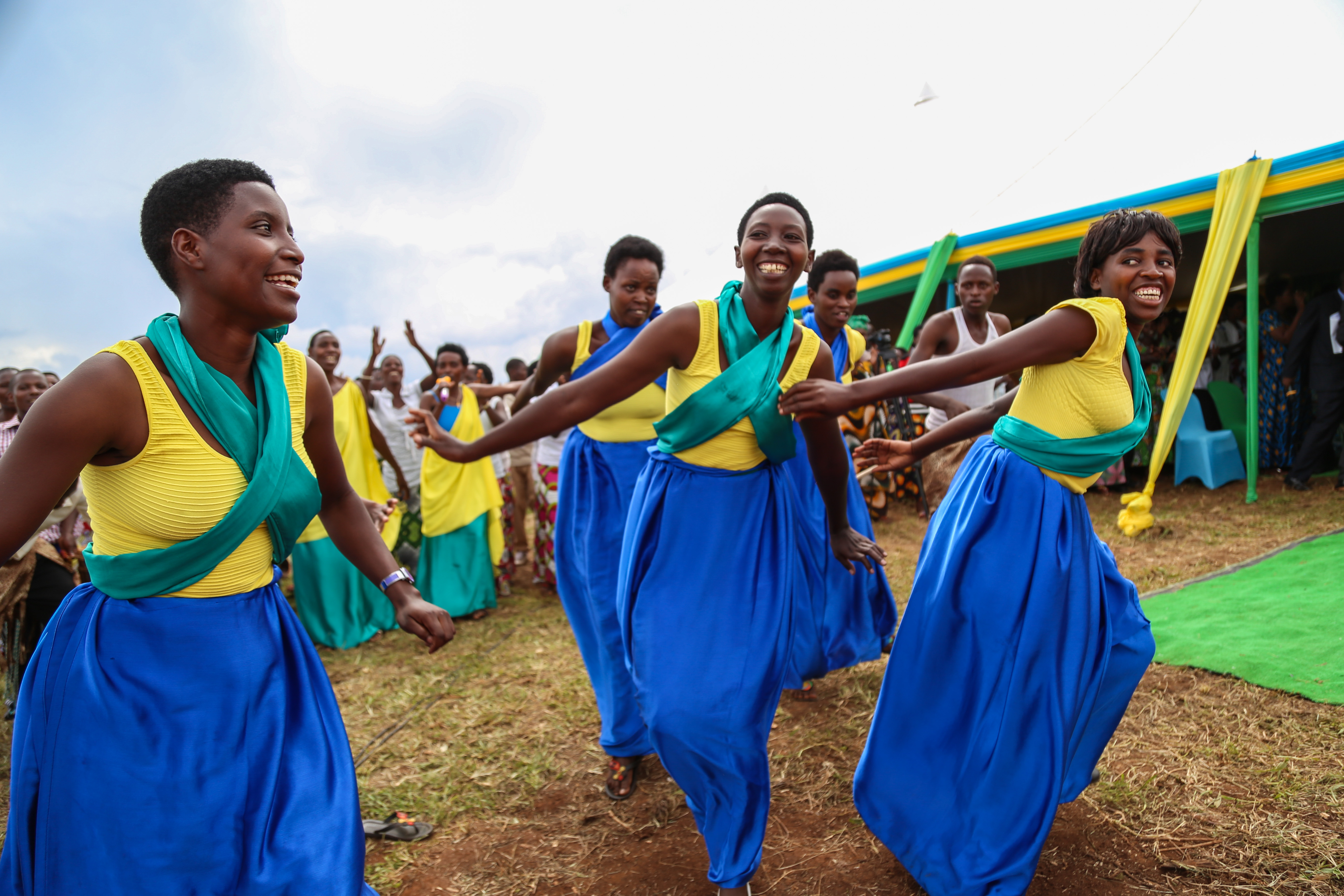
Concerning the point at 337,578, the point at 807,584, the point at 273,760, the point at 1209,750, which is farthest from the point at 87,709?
the point at 337,578

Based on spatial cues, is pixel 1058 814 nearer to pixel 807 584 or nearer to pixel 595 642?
pixel 807 584

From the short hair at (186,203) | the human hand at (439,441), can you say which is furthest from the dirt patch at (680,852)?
the short hair at (186,203)

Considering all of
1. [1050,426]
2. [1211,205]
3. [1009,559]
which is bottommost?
[1009,559]

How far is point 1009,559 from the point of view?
2.16 m

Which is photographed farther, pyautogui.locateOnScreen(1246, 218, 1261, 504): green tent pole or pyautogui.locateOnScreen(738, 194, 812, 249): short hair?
pyautogui.locateOnScreen(1246, 218, 1261, 504): green tent pole

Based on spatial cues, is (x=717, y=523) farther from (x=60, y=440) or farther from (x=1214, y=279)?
(x=1214, y=279)

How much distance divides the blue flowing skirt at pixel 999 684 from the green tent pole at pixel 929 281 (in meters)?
7.09

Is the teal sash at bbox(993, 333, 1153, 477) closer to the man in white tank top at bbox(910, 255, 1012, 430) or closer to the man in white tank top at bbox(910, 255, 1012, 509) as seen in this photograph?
the man in white tank top at bbox(910, 255, 1012, 509)

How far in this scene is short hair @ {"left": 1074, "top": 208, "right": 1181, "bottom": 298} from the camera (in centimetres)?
219

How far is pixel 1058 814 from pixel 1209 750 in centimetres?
80

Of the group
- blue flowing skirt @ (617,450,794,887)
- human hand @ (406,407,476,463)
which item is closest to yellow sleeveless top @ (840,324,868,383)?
blue flowing skirt @ (617,450,794,887)

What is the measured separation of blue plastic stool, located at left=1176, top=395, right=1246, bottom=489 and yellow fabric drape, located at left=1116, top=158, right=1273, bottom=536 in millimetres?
1315

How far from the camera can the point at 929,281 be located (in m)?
8.96

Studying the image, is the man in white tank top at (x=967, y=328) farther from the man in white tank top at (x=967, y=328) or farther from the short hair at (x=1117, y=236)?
the short hair at (x=1117, y=236)
